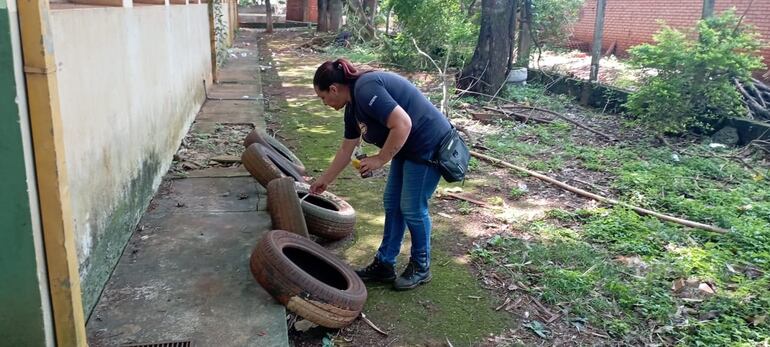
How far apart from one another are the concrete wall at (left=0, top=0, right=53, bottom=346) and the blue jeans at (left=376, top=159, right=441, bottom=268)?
6.66ft

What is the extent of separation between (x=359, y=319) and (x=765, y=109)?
7448 mm

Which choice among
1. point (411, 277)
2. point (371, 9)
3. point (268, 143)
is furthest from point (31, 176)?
point (371, 9)

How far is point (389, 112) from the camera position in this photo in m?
3.23

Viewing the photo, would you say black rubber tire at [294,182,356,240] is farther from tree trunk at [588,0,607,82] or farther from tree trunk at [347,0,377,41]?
tree trunk at [347,0,377,41]

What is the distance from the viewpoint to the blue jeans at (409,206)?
363 centimetres

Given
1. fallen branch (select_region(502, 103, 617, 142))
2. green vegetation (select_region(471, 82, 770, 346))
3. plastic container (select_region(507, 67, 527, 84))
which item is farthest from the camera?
plastic container (select_region(507, 67, 527, 84))

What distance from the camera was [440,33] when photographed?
508 inches

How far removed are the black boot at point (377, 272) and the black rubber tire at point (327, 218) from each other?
59 cm

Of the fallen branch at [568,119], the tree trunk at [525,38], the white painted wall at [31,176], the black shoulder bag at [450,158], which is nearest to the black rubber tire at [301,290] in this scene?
the black shoulder bag at [450,158]

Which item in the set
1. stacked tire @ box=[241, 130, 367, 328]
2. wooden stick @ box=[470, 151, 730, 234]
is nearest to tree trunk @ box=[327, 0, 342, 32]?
wooden stick @ box=[470, 151, 730, 234]

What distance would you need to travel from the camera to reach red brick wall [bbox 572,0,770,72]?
11984 mm

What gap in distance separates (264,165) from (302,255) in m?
1.43

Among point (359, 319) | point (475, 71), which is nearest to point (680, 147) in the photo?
point (475, 71)

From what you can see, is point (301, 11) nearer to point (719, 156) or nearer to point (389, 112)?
point (719, 156)
